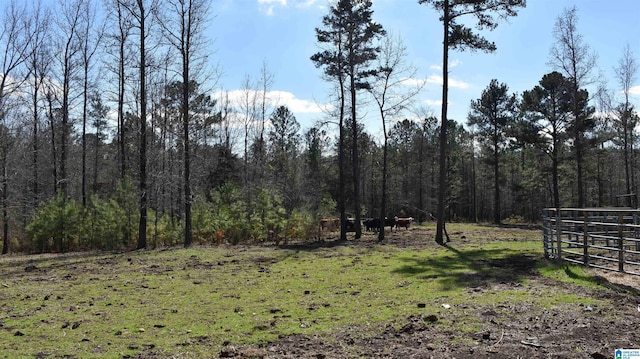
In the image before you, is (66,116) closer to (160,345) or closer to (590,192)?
(160,345)

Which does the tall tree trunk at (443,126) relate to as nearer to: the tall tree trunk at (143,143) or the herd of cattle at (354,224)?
the herd of cattle at (354,224)

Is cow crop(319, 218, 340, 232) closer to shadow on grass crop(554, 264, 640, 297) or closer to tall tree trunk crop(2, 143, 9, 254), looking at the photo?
tall tree trunk crop(2, 143, 9, 254)

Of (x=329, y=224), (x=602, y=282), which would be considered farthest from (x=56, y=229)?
(x=602, y=282)

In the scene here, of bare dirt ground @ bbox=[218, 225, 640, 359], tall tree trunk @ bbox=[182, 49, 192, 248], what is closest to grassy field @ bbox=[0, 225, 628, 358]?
bare dirt ground @ bbox=[218, 225, 640, 359]

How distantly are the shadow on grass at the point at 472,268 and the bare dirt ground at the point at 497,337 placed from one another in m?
2.41

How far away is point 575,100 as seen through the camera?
1142 inches

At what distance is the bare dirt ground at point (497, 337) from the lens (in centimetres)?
515

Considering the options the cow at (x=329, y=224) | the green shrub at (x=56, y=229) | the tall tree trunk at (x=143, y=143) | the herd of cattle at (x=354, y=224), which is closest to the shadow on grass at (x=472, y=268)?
the tall tree trunk at (x=143, y=143)

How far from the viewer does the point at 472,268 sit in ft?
37.6

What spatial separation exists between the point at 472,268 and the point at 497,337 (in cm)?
610

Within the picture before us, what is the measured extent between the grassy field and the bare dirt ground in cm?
22

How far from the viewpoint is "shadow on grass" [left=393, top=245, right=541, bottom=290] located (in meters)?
9.59

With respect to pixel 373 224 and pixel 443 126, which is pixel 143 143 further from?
pixel 373 224

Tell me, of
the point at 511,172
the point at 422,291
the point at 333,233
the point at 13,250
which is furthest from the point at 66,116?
the point at 511,172
